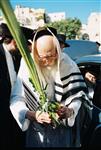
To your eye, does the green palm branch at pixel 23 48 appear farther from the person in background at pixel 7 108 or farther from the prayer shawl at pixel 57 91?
the person in background at pixel 7 108

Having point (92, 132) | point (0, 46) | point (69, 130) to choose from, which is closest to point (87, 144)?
point (92, 132)

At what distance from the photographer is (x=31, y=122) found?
113 inches

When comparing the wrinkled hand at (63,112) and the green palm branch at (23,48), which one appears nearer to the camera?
the green palm branch at (23,48)

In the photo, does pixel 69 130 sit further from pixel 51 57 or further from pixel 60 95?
pixel 51 57

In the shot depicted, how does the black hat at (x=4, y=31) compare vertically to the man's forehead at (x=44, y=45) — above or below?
below

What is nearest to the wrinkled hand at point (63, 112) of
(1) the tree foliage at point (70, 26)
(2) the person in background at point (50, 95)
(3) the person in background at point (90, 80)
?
(2) the person in background at point (50, 95)

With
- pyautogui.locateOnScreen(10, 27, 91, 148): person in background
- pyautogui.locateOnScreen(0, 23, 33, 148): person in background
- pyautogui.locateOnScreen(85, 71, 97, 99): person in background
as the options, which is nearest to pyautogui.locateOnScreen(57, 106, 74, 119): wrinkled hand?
pyautogui.locateOnScreen(10, 27, 91, 148): person in background

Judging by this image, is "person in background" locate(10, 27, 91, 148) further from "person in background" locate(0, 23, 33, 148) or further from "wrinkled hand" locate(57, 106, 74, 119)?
"person in background" locate(0, 23, 33, 148)

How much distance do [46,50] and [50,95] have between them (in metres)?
0.35

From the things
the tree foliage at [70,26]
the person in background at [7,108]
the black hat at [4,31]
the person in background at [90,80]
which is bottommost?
the tree foliage at [70,26]

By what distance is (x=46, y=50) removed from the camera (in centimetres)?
263

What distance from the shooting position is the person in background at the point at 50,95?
267cm

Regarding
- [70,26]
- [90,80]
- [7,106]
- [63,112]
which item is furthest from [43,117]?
[70,26]

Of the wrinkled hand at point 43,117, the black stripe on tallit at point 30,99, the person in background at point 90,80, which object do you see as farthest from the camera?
the person in background at point 90,80
